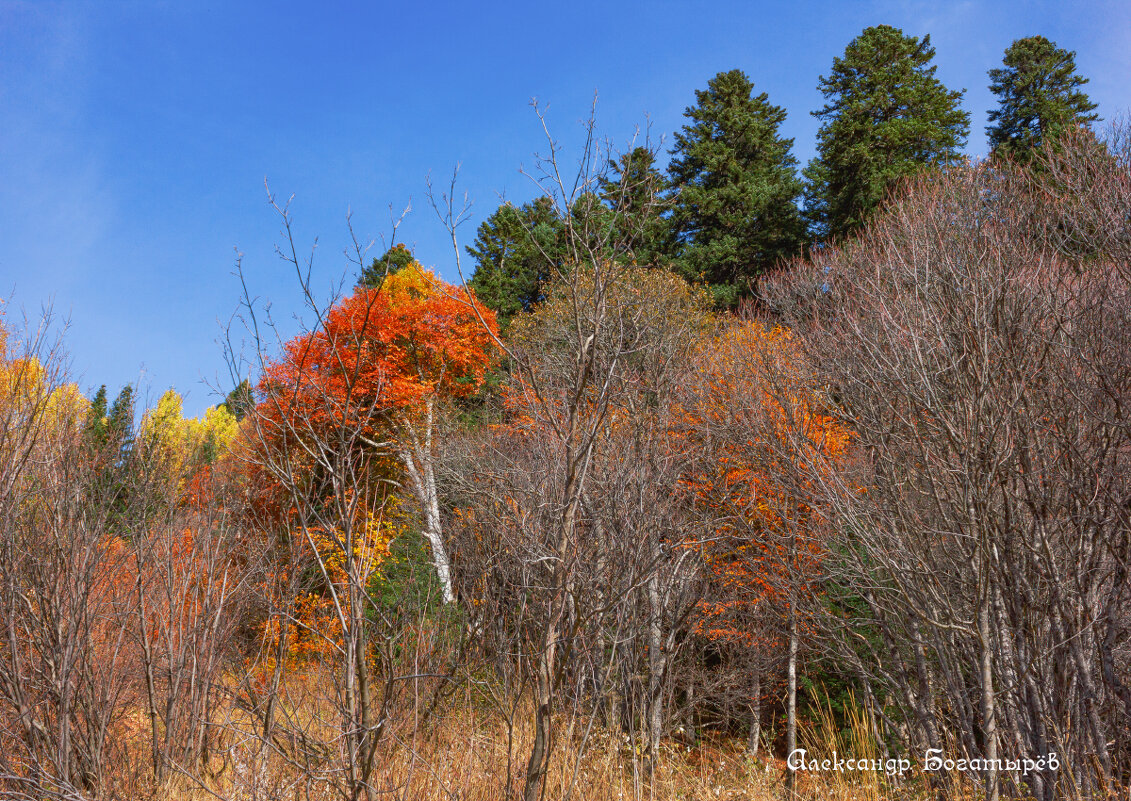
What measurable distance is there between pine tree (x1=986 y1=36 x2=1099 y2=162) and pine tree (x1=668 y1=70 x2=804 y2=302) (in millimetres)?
6197

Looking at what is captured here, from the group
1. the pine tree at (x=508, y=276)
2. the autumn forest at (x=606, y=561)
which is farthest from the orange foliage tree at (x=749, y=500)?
the pine tree at (x=508, y=276)

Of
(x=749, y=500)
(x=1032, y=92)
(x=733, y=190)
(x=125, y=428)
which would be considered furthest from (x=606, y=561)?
(x=1032, y=92)

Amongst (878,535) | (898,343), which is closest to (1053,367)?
(898,343)

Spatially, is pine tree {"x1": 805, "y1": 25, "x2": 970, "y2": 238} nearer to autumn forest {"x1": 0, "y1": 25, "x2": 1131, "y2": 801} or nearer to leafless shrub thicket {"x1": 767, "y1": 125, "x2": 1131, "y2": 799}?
autumn forest {"x1": 0, "y1": 25, "x2": 1131, "y2": 801}

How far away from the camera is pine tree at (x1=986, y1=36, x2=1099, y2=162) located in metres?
19.5

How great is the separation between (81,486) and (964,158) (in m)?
19.4

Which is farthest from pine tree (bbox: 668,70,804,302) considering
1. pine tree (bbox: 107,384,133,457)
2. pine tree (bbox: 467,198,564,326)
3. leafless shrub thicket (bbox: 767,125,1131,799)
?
pine tree (bbox: 107,384,133,457)

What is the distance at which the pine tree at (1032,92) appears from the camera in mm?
19547

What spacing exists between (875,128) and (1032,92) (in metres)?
5.33

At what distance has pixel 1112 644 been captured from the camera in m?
4.79

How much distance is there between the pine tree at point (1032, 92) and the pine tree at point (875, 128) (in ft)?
4.30

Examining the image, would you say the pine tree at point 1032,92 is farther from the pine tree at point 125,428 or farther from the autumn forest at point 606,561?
the pine tree at point 125,428

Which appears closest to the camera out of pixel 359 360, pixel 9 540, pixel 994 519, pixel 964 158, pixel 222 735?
pixel 359 360

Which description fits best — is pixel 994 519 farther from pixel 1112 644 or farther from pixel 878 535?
pixel 1112 644
